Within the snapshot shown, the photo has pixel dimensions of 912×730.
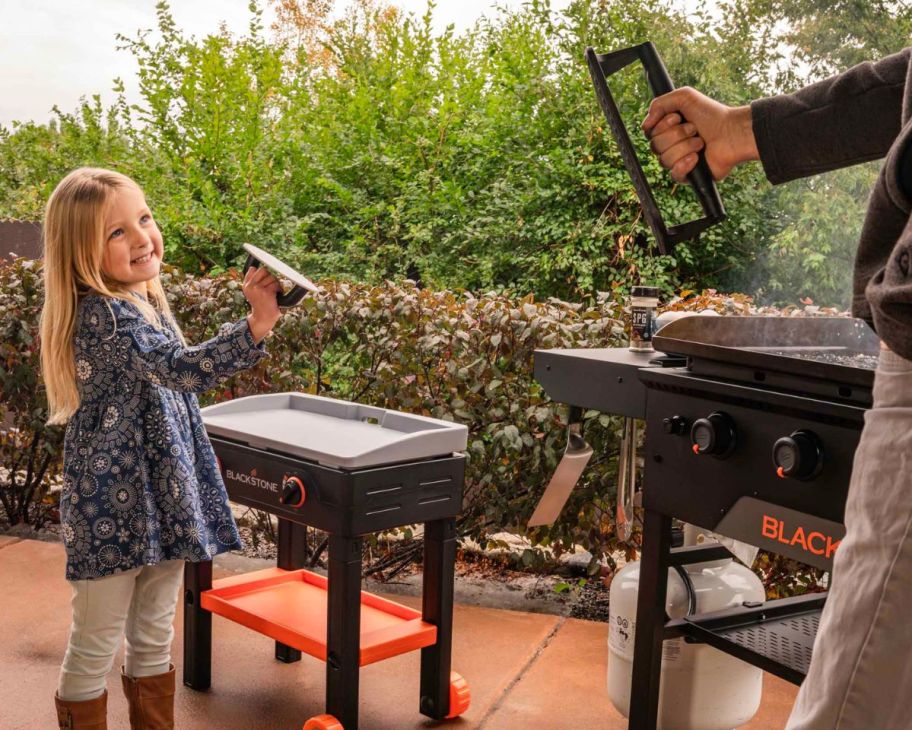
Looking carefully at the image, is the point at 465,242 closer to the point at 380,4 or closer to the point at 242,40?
the point at 242,40

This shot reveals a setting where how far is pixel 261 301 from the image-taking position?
7.66 feet

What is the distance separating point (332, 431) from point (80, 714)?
93cm

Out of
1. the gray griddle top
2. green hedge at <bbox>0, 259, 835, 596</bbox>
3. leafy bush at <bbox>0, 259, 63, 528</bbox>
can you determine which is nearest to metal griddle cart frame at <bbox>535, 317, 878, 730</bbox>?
the gray griddle top

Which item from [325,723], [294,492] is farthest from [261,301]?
[325,723]

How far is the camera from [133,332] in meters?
2.38

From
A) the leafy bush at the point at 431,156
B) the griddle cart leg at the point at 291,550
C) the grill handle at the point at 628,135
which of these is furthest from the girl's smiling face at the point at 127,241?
the leafy bush at the point at 431,156

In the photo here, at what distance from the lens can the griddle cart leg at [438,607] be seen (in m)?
2.69

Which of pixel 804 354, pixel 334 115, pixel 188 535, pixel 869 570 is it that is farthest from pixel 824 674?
pixel 334 115

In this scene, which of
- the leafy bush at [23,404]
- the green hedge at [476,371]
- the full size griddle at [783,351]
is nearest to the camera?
the full size griddle at [783,351]

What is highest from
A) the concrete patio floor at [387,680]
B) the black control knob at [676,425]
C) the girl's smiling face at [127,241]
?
the girl's smiling face at [127,241]

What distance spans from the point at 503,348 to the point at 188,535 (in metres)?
1.47

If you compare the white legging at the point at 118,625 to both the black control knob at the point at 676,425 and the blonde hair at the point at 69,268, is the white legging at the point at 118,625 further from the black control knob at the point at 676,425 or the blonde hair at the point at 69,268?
the black control knob at the point at 676,425

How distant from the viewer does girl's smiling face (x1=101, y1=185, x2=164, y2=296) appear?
243 cm

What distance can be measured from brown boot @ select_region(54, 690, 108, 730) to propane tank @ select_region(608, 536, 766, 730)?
1.27 metres
